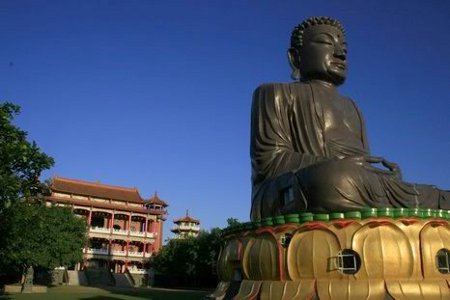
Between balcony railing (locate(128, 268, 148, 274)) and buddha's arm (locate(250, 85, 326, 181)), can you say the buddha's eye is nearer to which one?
buddha's arm (locate(250, 85, 326, 181))

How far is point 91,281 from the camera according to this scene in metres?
32.4

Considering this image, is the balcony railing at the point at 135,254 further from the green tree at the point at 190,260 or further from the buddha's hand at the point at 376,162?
the buddha's hand at the point at 376,162

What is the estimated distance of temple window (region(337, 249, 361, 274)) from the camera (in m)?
5.47

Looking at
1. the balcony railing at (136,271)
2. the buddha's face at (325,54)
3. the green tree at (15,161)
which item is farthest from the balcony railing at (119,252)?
the buddha's face at (325,54)

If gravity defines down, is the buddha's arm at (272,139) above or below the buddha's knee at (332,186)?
above

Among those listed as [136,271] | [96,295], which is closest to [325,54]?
[96,295]

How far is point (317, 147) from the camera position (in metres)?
7.84

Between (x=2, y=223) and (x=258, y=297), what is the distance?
613 cm

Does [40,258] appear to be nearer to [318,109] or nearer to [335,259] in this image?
[318,109]

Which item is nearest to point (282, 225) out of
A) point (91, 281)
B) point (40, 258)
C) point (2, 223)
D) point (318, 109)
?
point (318, 109)

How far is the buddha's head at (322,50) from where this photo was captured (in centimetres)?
862

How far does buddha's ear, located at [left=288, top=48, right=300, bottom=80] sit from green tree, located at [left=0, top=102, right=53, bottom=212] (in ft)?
16.4

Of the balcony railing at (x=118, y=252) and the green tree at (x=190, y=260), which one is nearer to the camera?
the green tree at (x=190, y=260)

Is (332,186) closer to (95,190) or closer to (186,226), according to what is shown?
(95,190)
